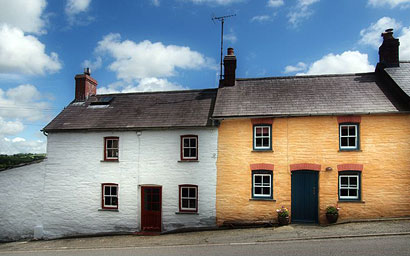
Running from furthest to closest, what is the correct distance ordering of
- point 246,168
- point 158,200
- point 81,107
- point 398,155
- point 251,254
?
1. point 81,107
2. point 158,200
3. point 246,168
4. point 398,155
5. point 251,254

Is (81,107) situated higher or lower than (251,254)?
higher

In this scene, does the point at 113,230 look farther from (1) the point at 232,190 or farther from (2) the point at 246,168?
(2) the point at 246,168

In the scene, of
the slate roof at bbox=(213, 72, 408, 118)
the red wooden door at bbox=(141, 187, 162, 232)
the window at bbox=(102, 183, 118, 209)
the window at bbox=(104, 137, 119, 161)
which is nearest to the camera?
the slate roof at bbox=(213, 72, 408, 118)

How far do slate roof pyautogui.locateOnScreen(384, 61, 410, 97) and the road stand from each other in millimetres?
7672

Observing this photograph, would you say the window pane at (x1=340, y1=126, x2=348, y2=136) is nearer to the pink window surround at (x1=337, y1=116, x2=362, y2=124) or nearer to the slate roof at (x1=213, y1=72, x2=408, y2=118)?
the pink window surround at (x1=337, y1=116, x2=362, y2=124)

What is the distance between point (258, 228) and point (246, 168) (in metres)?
3.01

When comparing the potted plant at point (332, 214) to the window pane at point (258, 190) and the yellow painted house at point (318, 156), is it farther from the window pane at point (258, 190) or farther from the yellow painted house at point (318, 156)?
the window pane at point (258, 190)

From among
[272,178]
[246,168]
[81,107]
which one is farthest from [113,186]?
[272,178]

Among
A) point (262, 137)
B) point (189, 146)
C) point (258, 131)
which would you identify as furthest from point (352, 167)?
point (189, 146)

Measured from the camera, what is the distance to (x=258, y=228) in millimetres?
13258

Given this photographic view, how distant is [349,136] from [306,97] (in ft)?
10.2

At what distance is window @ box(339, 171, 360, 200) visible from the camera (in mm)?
Result: 13219

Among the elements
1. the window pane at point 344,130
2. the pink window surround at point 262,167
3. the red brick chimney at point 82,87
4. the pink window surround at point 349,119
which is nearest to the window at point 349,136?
the window pane at point 344,130

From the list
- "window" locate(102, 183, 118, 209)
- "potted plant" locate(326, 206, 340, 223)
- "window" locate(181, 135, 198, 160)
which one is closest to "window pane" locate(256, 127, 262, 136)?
"window" locate(181, 135, 198, 160)
